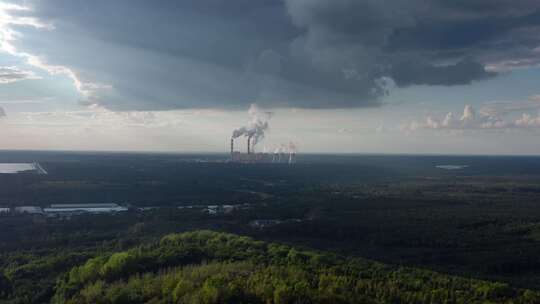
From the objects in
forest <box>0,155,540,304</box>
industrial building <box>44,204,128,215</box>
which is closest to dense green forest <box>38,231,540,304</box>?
forest <box>0,155,540,304</box>

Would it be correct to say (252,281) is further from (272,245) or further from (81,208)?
(81,208)

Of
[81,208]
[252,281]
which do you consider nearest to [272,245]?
[252,281]

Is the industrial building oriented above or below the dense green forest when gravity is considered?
below

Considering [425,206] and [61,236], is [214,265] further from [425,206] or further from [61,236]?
[425,206]

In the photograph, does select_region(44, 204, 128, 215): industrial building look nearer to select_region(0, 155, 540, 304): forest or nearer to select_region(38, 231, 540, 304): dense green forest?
select_region(0, 155, 540, 304): forest

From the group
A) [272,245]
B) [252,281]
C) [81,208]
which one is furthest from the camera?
[81,208]

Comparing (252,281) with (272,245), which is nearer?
(252,281)

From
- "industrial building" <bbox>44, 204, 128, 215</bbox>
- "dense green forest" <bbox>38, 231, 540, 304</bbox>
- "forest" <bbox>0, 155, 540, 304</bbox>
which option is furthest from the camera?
"industrial building" <bbox>44, 204, 128, 215</bbox>

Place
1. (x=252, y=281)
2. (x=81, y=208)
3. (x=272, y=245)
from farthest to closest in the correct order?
(x=81, y=208)
(x=272, y=245)
(x=252, y=281)

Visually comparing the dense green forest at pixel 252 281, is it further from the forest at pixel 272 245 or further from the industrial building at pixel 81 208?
the industrial building at pixel 81 208

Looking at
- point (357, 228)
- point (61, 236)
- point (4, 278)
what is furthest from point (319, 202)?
point (4, 278)
